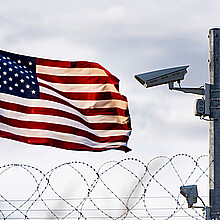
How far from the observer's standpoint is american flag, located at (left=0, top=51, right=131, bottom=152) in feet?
51.5

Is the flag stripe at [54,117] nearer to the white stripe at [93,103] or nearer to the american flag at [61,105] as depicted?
the american flag at [61,105]

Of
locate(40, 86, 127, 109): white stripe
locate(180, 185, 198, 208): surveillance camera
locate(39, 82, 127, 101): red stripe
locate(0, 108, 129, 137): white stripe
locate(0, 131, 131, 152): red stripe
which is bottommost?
locate(180, 185, 198, 208): surveillance camera

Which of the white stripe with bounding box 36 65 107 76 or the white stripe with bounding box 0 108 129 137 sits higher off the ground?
the white stripe with bounding box 36 65 107 76

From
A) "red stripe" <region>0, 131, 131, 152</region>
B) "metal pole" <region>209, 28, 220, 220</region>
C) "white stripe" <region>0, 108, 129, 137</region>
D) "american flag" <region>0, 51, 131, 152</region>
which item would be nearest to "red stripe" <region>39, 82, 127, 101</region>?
"american flag" <region>0, 51, 131, 152</region>

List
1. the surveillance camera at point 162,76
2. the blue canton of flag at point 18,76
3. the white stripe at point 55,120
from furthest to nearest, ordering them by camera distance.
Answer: the blue canton of flag at point 18,76, the white stripe at point 55,120, the surveillance camera at point 162,76

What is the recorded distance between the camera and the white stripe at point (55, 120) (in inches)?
618

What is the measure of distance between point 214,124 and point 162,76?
4.41ft

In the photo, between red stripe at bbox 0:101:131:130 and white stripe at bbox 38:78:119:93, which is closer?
red stripe at bbox 0:101:131:130

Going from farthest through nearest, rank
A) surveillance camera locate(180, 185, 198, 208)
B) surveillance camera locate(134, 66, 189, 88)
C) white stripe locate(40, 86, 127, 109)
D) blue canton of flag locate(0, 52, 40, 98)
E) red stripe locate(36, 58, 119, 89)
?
red stripe locate(36, 58, 119, 89), white stripe locate(40, 86, 127, 109), blue canton of flag locate(0, 52, 40, 98), surveillance camera locate(134, 66, 189, 88), surveillance camera locate(180, 185, 198, 208)

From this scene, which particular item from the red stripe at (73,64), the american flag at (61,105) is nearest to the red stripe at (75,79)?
the american flag at (61,105)

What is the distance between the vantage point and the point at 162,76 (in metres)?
14.6

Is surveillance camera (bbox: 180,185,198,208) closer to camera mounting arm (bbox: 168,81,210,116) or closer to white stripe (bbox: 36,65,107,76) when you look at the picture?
camera mounting arm (bbox: 168,81,210,116)

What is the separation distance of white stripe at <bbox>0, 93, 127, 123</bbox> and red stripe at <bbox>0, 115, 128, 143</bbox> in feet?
1.26

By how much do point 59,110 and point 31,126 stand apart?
28.6 inches
